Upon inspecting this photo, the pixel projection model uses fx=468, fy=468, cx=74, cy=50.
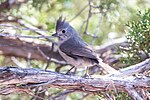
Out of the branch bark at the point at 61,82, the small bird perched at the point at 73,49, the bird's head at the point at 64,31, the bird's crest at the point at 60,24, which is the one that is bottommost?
the branch bark at the point at 61,82

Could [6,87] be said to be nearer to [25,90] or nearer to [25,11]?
[25,90]

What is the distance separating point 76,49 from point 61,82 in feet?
1.87

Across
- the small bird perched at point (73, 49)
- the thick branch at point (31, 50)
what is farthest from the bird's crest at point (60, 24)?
the thick branch at point (31, 50)

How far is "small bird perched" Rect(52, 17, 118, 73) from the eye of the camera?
3105 mm

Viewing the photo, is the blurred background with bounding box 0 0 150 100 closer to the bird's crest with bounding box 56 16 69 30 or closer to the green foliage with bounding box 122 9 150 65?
the bird's crest with bounding box 56 16 69 30

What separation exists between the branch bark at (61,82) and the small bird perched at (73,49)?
347mm

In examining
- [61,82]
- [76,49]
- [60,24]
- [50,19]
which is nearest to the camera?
[61,82]

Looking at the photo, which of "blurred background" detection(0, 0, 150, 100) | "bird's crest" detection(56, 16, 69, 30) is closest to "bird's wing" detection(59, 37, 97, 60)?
"bird's crest" detection(56, 16, 69, 30)

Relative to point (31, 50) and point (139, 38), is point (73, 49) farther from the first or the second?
point (31, 50)

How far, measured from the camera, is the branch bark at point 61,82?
8.57 ft

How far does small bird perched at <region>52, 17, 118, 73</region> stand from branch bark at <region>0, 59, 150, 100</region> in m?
0.35

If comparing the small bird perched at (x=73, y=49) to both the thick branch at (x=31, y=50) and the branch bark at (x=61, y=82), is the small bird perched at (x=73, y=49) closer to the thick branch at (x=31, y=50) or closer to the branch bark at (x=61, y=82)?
the branch bark at (x=61, y=82)

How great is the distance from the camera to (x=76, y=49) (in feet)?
10.5

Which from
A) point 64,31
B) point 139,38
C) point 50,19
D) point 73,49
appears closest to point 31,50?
point 50,19
